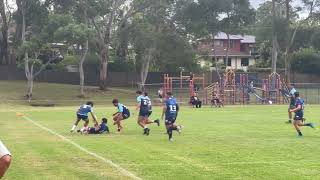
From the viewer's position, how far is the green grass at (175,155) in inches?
530

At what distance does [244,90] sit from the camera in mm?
62031

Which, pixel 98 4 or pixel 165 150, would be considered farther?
pixel 98 4

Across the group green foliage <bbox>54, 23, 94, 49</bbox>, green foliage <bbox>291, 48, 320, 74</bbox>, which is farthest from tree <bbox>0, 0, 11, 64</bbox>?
green foliage <bbox>291, 48, 320, 74</bbox>

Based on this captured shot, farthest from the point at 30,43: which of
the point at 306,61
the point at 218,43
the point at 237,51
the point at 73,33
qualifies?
the point at 237,51

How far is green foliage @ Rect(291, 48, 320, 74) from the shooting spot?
90375 mm

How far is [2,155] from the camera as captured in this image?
618 centimetres

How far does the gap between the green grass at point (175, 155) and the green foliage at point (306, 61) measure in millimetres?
66493

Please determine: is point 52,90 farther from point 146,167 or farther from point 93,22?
point 146,167

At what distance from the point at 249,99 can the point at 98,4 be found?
748 inches

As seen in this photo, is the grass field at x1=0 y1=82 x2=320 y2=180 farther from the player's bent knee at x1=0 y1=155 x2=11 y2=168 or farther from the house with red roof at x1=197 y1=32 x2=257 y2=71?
the house with red roof at x1=197 y1=32 x2=257 y2=71

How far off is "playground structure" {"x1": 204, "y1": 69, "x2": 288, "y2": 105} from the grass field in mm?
34969

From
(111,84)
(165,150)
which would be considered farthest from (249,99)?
(165,150)

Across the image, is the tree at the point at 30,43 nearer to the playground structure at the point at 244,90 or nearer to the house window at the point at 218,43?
the playground structure at the point at 244,90

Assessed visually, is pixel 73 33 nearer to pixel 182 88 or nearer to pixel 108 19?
pixel 108 19
